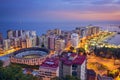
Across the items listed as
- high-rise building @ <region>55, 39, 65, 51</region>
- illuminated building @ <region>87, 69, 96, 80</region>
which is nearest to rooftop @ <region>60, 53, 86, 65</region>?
illuminated building @ <region>87, 69, 96, 80</region>

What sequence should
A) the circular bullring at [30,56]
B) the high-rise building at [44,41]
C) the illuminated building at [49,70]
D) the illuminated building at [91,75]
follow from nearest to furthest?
1. the illuminated building at [49,70]
2. the illuminated building at [91,75]
3. the circular bullring at [30,56]
4. the high-rise building at [44,41]

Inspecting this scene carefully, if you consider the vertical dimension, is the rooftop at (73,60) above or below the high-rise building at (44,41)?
above

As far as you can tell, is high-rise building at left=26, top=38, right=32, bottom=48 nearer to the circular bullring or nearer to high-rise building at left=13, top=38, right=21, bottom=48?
high-rise building at left=13, top=38, right=21, bottom=48

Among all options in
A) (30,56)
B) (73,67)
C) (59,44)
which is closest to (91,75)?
(73,67)

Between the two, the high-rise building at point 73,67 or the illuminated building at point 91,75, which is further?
the illuminated building at point 91,75

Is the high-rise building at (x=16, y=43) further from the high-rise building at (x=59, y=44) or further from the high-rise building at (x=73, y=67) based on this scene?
the high-rise building at (x=73, y=67)

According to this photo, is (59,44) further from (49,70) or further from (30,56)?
(49,70)

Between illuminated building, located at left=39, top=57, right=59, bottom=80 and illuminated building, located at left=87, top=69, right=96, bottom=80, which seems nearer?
illuminated building, located at left=39, top=57, right=59, bottom=80

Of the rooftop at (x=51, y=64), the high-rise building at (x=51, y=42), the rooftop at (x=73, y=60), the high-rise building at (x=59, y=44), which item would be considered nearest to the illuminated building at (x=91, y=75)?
the rooftop at (x=73, y=60)

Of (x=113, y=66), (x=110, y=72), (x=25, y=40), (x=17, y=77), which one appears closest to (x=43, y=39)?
(x=25, y=40)
